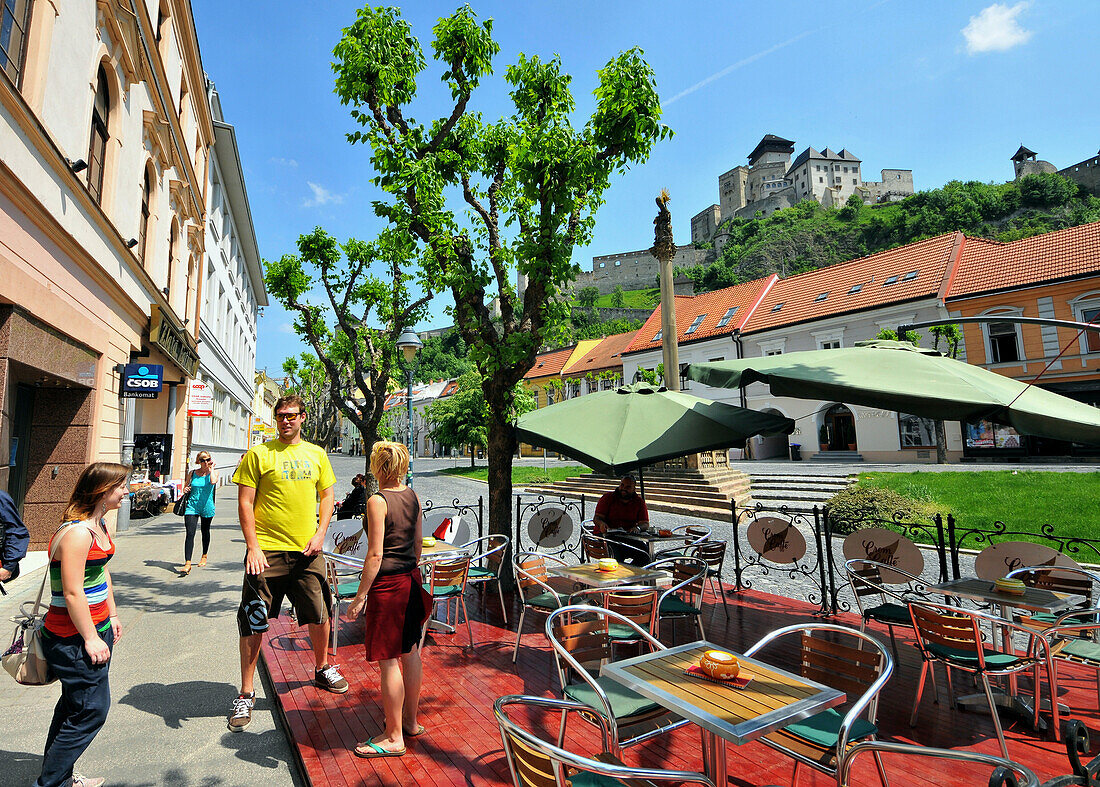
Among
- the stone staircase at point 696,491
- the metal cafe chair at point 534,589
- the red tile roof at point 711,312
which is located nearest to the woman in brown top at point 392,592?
the metal cafe chair at point 534,589

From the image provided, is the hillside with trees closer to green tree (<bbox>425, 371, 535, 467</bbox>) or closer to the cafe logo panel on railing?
green tree (<bbox>425, 371, 535, 467</bbox>)

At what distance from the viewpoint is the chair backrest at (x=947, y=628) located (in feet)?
11.4

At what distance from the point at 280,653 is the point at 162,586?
3864 mm

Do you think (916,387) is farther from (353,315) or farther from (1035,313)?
(1035,313)

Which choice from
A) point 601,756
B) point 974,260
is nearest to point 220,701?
point 601,756

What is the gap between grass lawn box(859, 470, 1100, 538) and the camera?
1151cm

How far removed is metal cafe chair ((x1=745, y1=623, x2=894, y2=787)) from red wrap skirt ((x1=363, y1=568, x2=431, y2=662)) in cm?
194

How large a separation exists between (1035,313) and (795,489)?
1700 centimetres

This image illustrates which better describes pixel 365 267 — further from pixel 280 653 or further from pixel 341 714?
pixel 341 714

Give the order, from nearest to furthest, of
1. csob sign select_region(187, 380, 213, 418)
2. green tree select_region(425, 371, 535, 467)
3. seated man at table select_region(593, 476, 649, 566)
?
1. seated man at table select_region(593, 476, 649, 566)
2. csob sign select_region(187, 380, 213, 418)
3. green tree select_region(425, 371, 535, 467)

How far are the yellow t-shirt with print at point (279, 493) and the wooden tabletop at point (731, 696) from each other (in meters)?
2.39

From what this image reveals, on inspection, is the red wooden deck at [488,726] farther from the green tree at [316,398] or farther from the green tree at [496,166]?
the green tree at [316,398]

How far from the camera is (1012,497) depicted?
45.5ft

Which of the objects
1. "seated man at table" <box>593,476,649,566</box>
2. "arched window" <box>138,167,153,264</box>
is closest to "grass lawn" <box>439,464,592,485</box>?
"arched window" <box>138,167,153,264</box>
